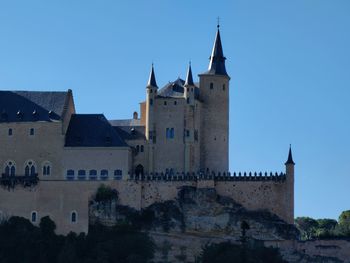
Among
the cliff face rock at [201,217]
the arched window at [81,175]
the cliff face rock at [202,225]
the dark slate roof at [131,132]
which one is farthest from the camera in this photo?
the dark slate roof at [131,132]

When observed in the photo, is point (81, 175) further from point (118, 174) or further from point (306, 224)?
point (306, 224)

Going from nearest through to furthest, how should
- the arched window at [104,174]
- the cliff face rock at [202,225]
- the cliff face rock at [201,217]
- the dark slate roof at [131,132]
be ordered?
the cliff face rock at [202,225] < the cliff face rock at [201,217] < the arched window at [104,174] < the dark slate roof at [131,132]

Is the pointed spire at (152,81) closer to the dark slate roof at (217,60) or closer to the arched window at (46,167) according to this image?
the dark slate roof at (217,60)

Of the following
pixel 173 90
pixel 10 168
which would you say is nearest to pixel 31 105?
pixel 10 168

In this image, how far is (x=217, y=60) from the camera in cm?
11556

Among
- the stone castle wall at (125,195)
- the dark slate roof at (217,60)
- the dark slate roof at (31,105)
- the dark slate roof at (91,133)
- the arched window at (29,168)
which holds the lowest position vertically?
the stone castle wall at (125,195)

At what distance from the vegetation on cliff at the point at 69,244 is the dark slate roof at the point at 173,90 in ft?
37.1

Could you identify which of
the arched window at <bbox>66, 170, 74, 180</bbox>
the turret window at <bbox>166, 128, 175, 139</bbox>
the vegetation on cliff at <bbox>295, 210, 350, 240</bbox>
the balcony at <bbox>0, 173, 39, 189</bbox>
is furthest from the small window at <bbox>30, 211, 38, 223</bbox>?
the vegetation on cliff at <bbox>295, 210, 350, 240</bbox>

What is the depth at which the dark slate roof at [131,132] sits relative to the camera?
114 m

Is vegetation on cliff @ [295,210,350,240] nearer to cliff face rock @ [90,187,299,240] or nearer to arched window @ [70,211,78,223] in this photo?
cliff face rock @ [90,187,299,240]

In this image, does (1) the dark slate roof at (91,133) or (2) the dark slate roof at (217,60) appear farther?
(2) the dark slate roof at (217,60)

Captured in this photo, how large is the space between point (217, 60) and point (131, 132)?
8.99 m

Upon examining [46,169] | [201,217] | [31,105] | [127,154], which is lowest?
[201,217]

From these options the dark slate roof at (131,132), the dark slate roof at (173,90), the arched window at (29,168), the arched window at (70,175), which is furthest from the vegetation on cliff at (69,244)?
the dark slate roof at (173,90)
